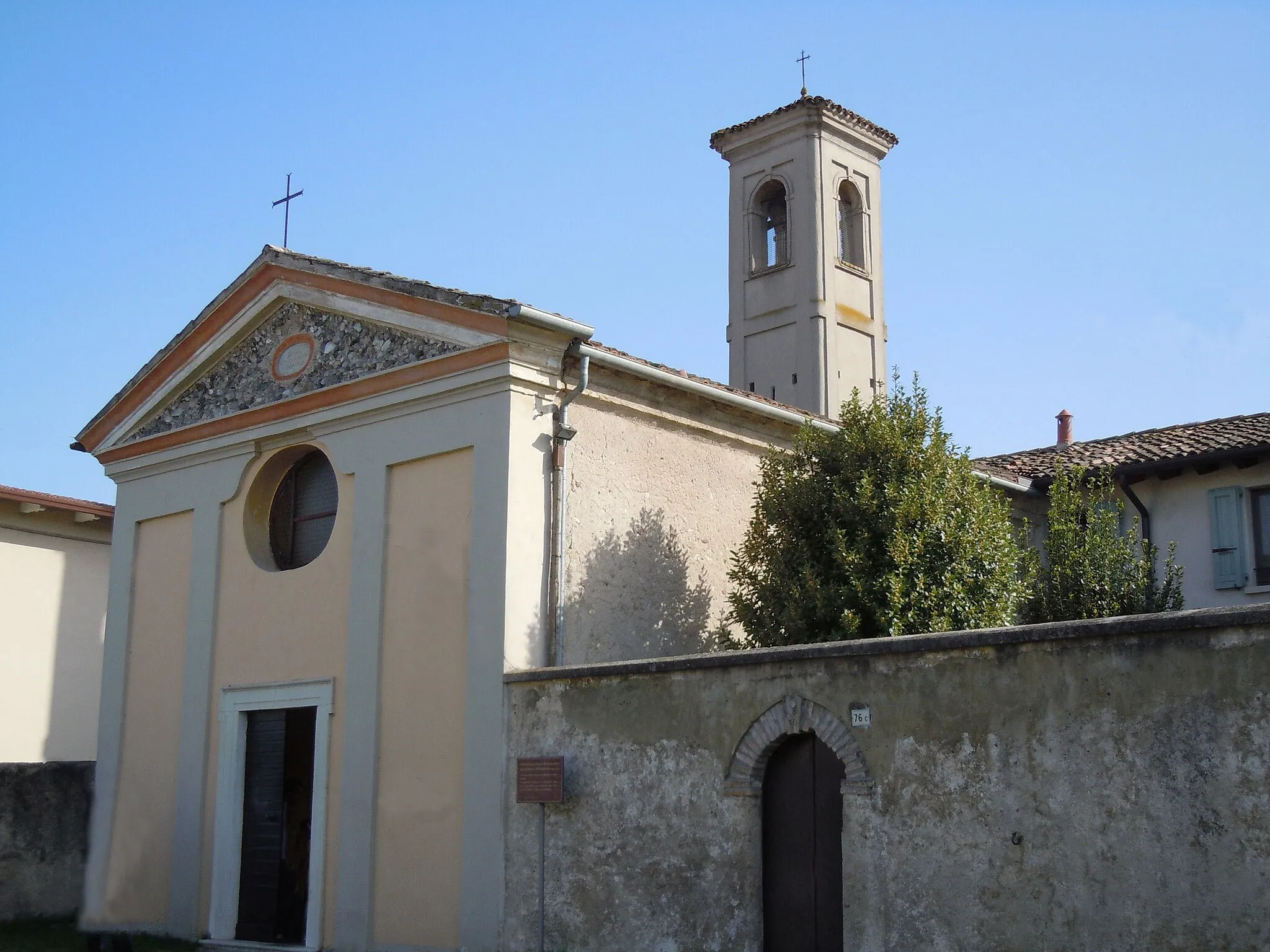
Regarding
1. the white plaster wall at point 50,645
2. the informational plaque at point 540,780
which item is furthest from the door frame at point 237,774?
the white plaster wall at point 50,645

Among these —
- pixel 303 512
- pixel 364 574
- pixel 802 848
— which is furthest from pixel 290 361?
pixel 802 848

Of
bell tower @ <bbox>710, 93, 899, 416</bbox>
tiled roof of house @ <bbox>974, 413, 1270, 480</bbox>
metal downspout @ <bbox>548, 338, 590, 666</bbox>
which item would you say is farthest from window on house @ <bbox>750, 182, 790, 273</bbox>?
metal downspout @ <bbox>548, 338, 590, 666</bbox>

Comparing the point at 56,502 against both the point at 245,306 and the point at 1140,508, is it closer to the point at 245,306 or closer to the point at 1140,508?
the point at 245,306

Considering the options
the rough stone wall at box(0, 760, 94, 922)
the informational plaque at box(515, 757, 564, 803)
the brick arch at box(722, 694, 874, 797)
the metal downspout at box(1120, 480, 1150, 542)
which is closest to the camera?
the brick arch at box(722, 694, 874, 797)

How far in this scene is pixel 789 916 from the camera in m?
9.88

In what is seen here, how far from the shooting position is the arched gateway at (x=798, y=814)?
9.69 metres

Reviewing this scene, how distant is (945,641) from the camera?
8.97 m

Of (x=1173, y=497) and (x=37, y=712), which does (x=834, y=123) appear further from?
(x=37, y=712)

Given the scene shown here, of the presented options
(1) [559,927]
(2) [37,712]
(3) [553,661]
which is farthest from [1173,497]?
(2) [37,712]

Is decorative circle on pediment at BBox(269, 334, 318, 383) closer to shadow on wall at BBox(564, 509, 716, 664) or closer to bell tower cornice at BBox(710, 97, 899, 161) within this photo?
shadow on wall at BBox(564, 509, 716, 664)

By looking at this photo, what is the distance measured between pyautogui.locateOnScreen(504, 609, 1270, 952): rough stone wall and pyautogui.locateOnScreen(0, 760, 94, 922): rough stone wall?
6.63 meters

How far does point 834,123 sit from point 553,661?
15742 millimetres

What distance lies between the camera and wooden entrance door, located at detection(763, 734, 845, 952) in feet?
31.8

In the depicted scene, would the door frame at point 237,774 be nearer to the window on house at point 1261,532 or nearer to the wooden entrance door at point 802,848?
the wooden entrance door at point 802,848
